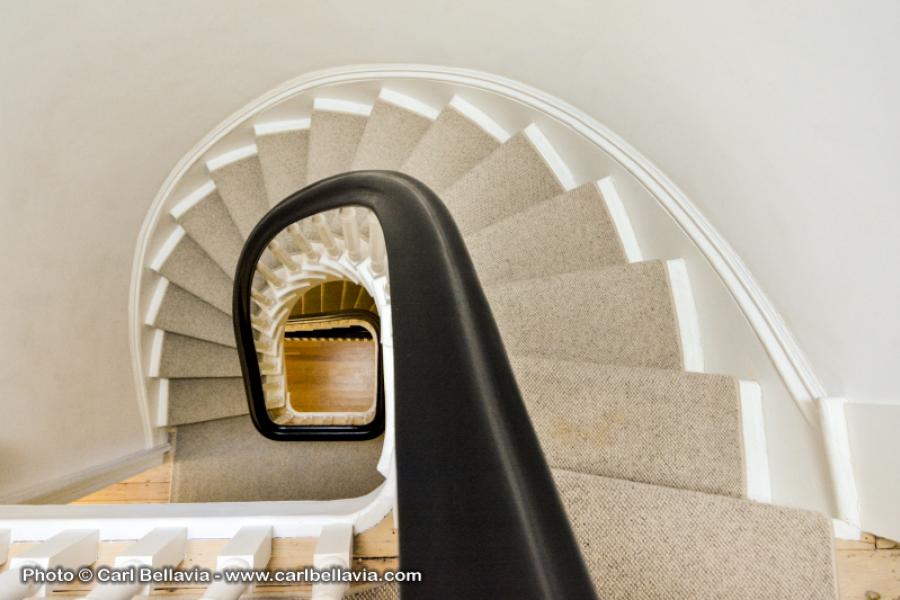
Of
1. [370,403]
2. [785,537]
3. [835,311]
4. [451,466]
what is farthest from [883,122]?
[370,403]

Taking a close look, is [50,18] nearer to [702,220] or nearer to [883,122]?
[702,220]

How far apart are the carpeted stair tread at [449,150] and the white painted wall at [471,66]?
0.97 feet

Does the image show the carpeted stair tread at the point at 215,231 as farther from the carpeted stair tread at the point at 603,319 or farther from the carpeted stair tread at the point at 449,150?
the carpeted stair tread at the point at 603,319

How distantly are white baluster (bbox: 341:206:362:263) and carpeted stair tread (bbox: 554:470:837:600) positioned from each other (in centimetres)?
116

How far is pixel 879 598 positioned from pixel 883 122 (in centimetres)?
101

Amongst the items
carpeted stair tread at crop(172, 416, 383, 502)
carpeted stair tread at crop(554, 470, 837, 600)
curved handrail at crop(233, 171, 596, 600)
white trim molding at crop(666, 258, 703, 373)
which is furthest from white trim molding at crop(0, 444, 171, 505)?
white trim molding at crop(666, 258, 703, 373)

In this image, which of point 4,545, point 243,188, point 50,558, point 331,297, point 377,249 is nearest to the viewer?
point 50,558

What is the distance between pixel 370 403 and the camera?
4820 millimetres

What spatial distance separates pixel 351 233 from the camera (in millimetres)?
2021

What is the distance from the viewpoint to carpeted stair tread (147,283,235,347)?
11.6 ft

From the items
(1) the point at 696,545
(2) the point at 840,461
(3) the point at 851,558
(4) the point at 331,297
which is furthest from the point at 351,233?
(4) the point at 331,297

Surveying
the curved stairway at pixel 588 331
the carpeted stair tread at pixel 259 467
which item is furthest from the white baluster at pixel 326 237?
the carpeted stair tread at pixel 259 467

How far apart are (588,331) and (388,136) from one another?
5.53ft

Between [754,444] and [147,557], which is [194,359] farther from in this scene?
[754,444]
